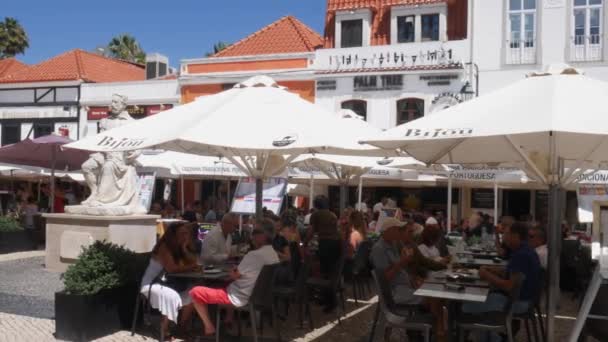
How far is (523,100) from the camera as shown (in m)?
5.86

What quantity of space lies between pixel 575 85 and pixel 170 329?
5.10 meters

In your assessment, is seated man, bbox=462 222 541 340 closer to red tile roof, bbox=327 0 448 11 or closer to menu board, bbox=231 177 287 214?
menu board, bbox=231 177 287 214

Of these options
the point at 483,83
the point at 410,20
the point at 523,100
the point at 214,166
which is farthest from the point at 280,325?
the point at 410,20

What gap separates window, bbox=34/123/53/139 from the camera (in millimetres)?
29328

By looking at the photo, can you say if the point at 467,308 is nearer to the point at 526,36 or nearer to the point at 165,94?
the point at 526,36

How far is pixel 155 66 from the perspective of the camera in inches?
1286

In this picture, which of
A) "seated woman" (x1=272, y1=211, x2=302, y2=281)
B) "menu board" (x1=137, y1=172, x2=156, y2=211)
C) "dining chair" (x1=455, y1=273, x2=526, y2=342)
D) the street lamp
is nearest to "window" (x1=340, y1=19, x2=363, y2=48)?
the street lamp

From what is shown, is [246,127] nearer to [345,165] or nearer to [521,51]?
[345,165]

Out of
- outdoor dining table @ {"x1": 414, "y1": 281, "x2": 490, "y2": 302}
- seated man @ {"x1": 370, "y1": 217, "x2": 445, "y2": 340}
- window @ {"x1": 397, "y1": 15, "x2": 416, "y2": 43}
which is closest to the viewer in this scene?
outdoor dining table @ {"x1": 414, "y1": 281, "x2": 490, "y2": 302}

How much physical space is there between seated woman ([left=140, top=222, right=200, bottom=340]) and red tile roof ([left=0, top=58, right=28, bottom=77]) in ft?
98.3

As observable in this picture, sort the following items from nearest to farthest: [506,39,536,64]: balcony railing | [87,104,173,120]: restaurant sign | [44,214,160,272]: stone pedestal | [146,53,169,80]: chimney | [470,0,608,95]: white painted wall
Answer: [44,214,160,272]: stone pedestal → [470,0,608,95]: white painted wall → [506,39,536,64]: balcony railing → [87,104,173,120]: restaurant sign → [146,53,169,80]: chimney

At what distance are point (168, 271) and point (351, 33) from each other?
17.8 m

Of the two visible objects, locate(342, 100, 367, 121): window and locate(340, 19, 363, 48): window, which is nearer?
locate(342, 100, 367, 121): window

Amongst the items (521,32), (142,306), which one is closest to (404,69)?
(521,32)
